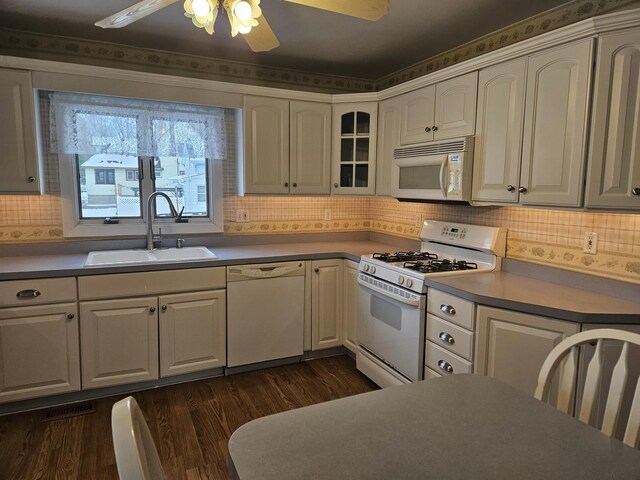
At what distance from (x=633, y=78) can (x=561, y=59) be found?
34cm

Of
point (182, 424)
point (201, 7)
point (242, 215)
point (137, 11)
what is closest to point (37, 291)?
point (182, 424)

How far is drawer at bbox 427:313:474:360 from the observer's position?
6.92 ft

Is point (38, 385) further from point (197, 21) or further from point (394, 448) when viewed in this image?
point (394, 448)

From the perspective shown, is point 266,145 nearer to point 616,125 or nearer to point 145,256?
point 145,256

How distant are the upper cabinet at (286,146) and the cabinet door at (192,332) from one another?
0.91m

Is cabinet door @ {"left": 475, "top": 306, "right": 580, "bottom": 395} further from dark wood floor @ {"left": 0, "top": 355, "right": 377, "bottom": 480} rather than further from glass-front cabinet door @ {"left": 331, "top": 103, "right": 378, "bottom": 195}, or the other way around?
glass-front cabinet door @ {"left": 331, "top": 103, "right": 378, "bottom": 195}

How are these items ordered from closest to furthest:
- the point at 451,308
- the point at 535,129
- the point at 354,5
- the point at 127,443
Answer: the point at 127,443
the point at 354,5
the point at 535,129
the point at 451,308

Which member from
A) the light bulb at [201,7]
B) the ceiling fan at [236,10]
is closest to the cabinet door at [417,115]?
the ceiling fan at [236,10]

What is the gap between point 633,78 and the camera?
5.59 ft

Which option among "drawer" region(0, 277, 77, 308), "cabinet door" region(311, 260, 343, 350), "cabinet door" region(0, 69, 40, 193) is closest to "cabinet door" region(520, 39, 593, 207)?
"cabinet door" region(311, 260, 343, 350)

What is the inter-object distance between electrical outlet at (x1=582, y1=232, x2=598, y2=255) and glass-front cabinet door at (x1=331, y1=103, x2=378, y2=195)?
61.0 inches

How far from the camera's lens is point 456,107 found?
2.51 metres

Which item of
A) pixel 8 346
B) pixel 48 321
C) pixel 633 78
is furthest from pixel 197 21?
pixel 8 346

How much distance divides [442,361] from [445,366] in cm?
3
